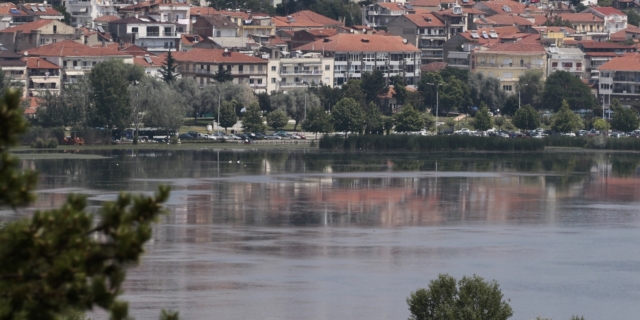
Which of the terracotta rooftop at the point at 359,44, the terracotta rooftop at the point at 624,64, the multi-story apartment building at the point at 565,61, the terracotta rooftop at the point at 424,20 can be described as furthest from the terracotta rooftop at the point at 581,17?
the terracotta rooftop at the point at 359,44

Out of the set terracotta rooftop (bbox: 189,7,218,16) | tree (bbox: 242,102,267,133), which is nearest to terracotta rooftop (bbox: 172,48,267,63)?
tree (bbox: 242,102,267,133)

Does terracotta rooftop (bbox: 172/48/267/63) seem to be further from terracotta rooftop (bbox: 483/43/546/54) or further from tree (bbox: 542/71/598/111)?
tree (bbox: 542/71/598/111)

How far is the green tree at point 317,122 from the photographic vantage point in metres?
54.3

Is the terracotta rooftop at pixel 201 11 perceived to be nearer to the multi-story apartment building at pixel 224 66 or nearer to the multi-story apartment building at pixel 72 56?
the multi-story apartment building at pixel 224 66

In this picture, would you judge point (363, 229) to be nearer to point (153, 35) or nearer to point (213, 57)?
point (213, 57)

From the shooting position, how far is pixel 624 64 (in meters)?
66.1

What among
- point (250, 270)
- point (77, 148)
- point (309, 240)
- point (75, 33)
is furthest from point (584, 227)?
point (75, 33)

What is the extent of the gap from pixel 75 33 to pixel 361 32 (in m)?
15.5

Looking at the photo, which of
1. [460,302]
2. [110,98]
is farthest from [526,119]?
[460,302]

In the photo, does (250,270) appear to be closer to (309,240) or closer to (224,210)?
(309,240)

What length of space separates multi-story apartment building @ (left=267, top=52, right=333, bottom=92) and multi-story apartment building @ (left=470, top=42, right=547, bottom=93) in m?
8.40

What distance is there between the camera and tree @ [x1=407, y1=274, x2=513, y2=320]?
1652 cm

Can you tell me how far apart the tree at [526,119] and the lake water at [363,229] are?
7.43 metres

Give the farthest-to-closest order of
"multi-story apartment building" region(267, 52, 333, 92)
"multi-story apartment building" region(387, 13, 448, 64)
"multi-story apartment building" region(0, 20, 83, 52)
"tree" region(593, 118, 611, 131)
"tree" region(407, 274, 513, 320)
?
"multi-story apartment building" region(387, 13, 448, 64), "multi-story apartment building" region(0, 20, 83, 52), "multi-story apartment building" region(267, 52, 333, 92), "tree" region(593, 118, 611, 131), "tree" region(407, 274, 513, 320)
